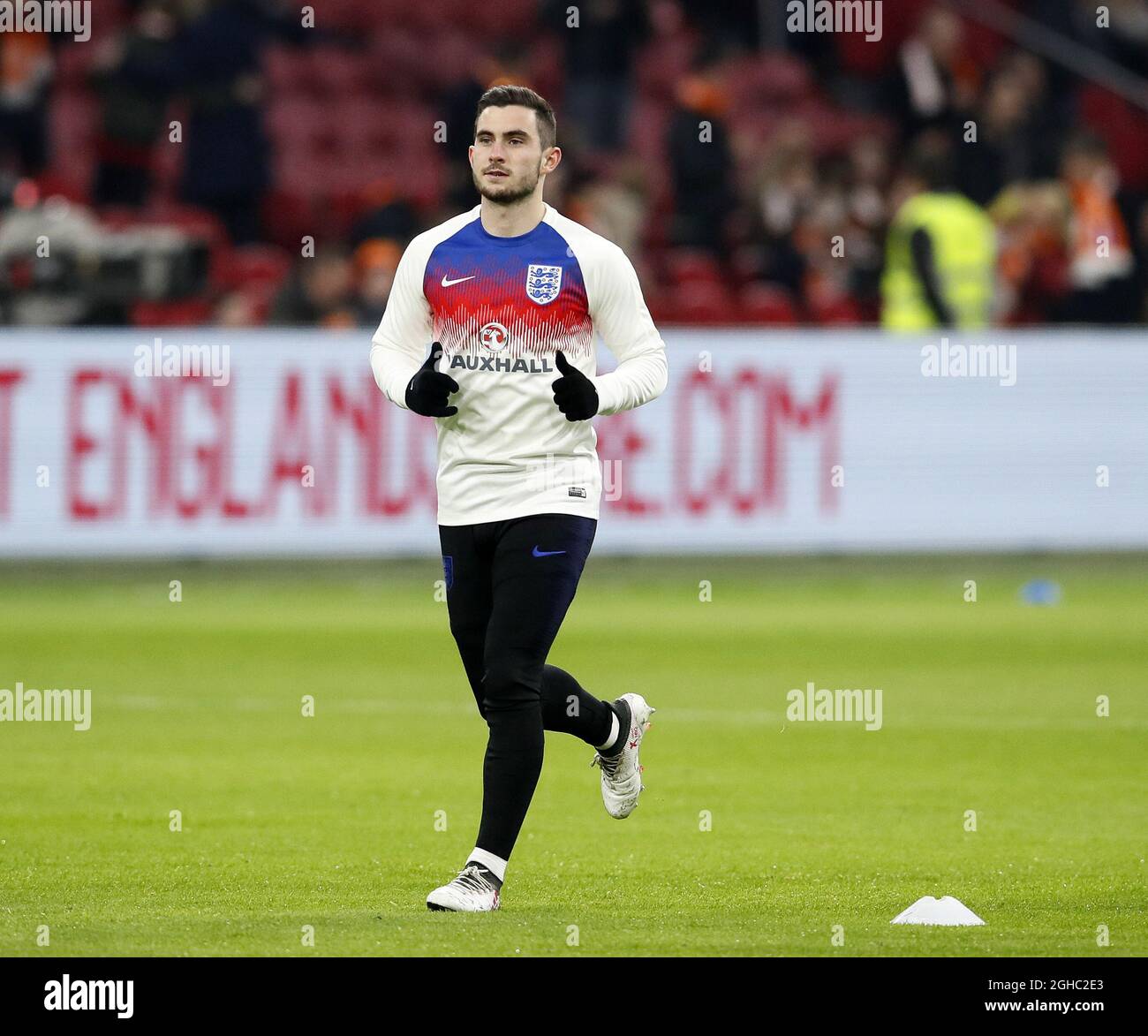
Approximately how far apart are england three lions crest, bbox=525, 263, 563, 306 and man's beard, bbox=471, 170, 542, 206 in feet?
0.68

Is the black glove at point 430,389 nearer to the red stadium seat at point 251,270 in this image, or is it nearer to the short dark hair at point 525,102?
the short dark hair at point 525,102

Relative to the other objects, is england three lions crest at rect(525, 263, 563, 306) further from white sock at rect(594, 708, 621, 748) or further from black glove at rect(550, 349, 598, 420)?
white sock at rect(594, 708, 621, 748)

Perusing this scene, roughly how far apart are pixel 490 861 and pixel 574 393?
1.38 meters

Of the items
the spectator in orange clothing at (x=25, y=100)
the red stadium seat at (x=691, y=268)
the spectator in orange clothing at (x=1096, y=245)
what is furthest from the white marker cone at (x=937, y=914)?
the spectator in orange clothing at (x=25, y=100)

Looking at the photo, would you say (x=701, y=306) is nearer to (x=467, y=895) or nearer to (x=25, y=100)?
(x=25, y=100)

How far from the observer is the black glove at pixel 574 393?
699 cm

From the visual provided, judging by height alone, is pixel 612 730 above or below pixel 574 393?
below

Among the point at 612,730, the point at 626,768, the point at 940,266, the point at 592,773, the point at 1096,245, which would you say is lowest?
the point at 592,773

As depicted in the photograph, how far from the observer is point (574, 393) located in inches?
275

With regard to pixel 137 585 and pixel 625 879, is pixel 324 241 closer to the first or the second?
pixel 137 585

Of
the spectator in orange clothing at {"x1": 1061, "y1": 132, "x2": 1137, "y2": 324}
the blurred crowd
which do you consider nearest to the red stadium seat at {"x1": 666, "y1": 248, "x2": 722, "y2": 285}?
the blurred crowd

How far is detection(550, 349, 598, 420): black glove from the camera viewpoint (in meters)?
6.99

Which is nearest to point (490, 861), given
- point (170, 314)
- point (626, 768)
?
point (626, 768)

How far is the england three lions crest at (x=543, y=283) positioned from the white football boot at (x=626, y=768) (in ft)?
5.14
